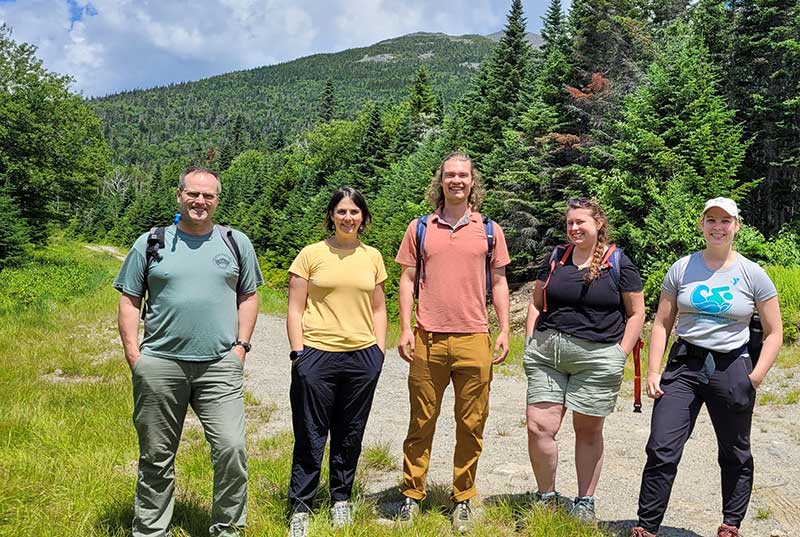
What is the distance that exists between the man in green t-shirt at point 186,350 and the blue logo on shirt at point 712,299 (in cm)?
252

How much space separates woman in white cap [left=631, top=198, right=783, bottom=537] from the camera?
325 cm

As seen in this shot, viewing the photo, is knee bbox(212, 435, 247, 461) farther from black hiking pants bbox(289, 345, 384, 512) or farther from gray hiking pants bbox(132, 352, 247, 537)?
black hiking pants bbox(289, 345, 384, 512)

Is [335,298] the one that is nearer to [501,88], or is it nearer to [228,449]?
[228,449]

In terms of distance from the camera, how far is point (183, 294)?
3186mm

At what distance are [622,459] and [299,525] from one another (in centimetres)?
332

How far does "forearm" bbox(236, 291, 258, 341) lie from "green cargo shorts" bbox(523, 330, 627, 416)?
171 centimetres

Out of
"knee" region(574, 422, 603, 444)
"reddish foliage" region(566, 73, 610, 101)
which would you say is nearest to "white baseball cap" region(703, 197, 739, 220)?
"knee" region(574, 422, 603, 444)

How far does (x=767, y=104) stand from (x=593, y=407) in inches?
752

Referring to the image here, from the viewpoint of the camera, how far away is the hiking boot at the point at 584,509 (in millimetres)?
3594

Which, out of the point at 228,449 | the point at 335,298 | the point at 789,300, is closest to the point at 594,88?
the point at 789,300

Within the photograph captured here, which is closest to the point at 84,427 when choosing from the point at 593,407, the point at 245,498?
the point at 245,498

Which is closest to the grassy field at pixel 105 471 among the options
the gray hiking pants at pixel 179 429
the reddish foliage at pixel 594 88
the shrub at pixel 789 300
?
the gray hiking pants at pixel 179 429

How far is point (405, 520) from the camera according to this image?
368cm

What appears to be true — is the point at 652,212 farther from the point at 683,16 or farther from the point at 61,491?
the point at 683,16
